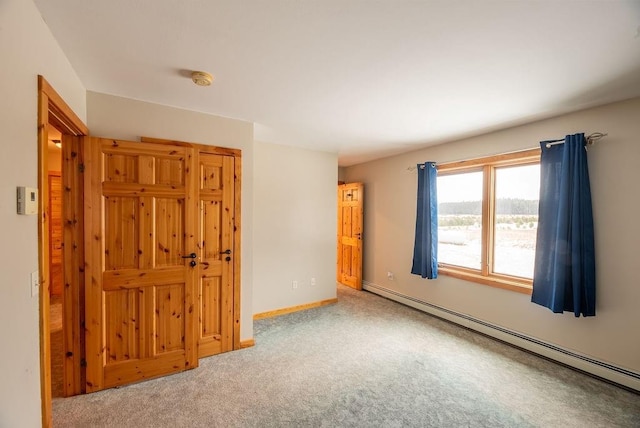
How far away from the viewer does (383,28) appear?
59.2 inches

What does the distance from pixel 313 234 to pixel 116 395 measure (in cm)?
288

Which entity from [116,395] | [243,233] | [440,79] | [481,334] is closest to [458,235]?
[481,334]

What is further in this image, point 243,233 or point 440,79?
point 243,233

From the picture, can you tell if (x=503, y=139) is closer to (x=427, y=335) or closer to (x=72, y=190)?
(x=427, y=335)

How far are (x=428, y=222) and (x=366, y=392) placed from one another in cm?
243

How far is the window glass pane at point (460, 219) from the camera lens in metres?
3.63

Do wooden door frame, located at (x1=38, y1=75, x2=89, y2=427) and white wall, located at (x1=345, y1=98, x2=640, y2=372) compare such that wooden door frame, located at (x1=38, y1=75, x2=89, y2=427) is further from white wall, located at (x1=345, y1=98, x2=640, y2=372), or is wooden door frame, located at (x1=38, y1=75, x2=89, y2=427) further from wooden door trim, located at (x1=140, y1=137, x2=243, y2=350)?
white wall, located at (x1=345, y1=98, x2=640, y2=372)

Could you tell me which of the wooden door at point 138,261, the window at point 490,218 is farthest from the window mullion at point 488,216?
the wooden door at point 138,261

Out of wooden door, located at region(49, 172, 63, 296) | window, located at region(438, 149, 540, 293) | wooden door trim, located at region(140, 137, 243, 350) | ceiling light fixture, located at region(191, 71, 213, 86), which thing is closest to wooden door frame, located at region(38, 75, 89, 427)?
ceiling light fixture, located at region(191, 71, 213, 86)

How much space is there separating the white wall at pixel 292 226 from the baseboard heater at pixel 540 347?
158cm

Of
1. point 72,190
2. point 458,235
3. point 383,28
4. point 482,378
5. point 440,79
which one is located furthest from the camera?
point 458,235

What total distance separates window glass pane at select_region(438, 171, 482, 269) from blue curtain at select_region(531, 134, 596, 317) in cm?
83

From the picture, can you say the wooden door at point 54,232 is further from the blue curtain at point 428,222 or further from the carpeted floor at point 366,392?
the blue curtain at point 428,222

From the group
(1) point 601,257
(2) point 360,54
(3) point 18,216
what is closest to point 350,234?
(1) point 601,257
